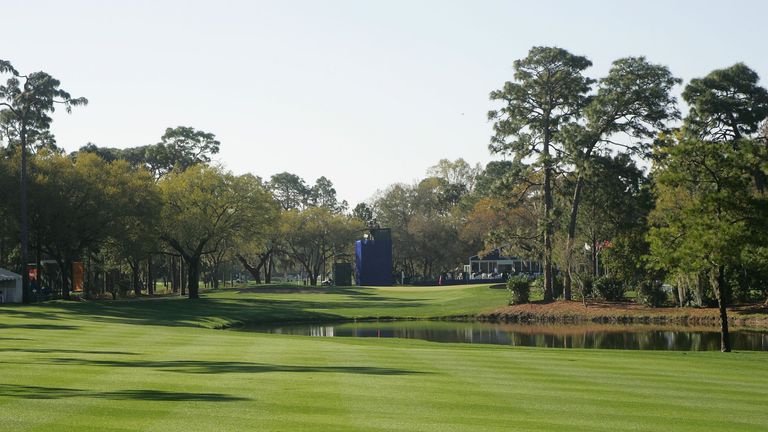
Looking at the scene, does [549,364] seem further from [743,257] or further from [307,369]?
[743,257]

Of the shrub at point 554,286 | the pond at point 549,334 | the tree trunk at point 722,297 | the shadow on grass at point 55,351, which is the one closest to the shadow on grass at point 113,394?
the shadow on grass at point 55,351

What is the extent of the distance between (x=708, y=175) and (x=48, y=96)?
2310 inches

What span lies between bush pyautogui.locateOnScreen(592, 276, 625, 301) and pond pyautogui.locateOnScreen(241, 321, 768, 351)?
900cm

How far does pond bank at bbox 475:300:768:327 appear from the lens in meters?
54.6

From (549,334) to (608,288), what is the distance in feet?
54.3

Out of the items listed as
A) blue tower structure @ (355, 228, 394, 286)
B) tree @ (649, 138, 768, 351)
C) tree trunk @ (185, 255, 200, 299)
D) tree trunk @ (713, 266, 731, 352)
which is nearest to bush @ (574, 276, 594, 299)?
tree trunk @ (713, 266, 731, 352)

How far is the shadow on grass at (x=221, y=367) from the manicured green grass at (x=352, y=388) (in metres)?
0.03

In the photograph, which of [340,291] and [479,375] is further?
[340,291]

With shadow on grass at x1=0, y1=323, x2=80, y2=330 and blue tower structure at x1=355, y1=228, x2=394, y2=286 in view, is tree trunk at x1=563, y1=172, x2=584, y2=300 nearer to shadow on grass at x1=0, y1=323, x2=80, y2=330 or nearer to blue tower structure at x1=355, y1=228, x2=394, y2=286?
shadow on grass at x1=0, y1=323, x2=80, y2=330

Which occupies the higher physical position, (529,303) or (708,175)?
(708,175)

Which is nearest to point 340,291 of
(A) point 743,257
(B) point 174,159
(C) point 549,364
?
(B) point 174,159

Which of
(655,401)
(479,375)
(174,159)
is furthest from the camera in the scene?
(174,159)

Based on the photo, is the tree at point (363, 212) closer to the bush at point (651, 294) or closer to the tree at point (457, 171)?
the tree at point (457, 171)

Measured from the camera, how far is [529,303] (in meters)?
66.4
